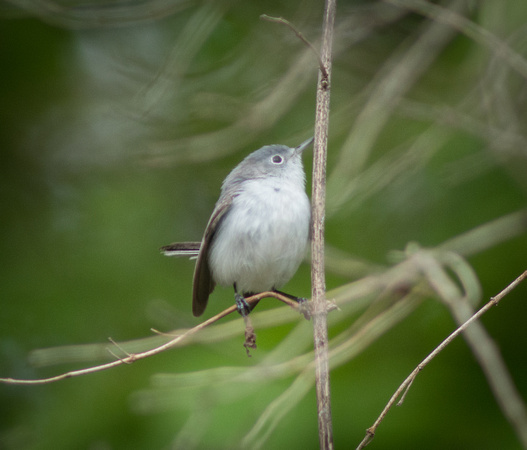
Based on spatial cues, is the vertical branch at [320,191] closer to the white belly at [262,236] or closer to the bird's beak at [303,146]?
the white belly at [262,236]

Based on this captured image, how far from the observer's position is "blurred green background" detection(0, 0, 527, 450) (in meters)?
3.09

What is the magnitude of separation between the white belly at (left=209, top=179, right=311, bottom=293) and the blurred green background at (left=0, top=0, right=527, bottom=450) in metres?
0.28

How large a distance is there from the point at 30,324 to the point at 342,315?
2517 mm

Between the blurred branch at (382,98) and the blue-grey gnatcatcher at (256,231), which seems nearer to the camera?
the blue-grey gnatcatcher at (256,231)

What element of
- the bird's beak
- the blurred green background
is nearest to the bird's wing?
the blurred green background

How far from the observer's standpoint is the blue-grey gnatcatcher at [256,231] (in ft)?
9.00

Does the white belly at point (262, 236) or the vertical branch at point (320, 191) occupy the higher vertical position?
the white belly at point (262, 236)

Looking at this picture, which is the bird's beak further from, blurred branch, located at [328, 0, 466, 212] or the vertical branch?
the vertical branch

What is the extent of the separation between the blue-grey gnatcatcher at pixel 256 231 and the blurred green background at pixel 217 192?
0.25 meters

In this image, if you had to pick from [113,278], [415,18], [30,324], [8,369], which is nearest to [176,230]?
[113,278]

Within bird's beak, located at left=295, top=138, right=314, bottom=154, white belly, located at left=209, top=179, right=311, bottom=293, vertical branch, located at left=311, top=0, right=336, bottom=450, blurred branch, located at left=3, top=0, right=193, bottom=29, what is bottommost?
vertical branch, located at left=311, top=0, right=336, bottom=450

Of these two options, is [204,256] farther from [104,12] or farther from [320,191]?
[104,12]

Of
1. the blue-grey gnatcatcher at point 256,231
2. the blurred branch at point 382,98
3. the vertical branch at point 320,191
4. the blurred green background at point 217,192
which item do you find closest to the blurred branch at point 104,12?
the blurred green background at point 217,192

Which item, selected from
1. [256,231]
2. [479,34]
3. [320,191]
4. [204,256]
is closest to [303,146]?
[256,231]
